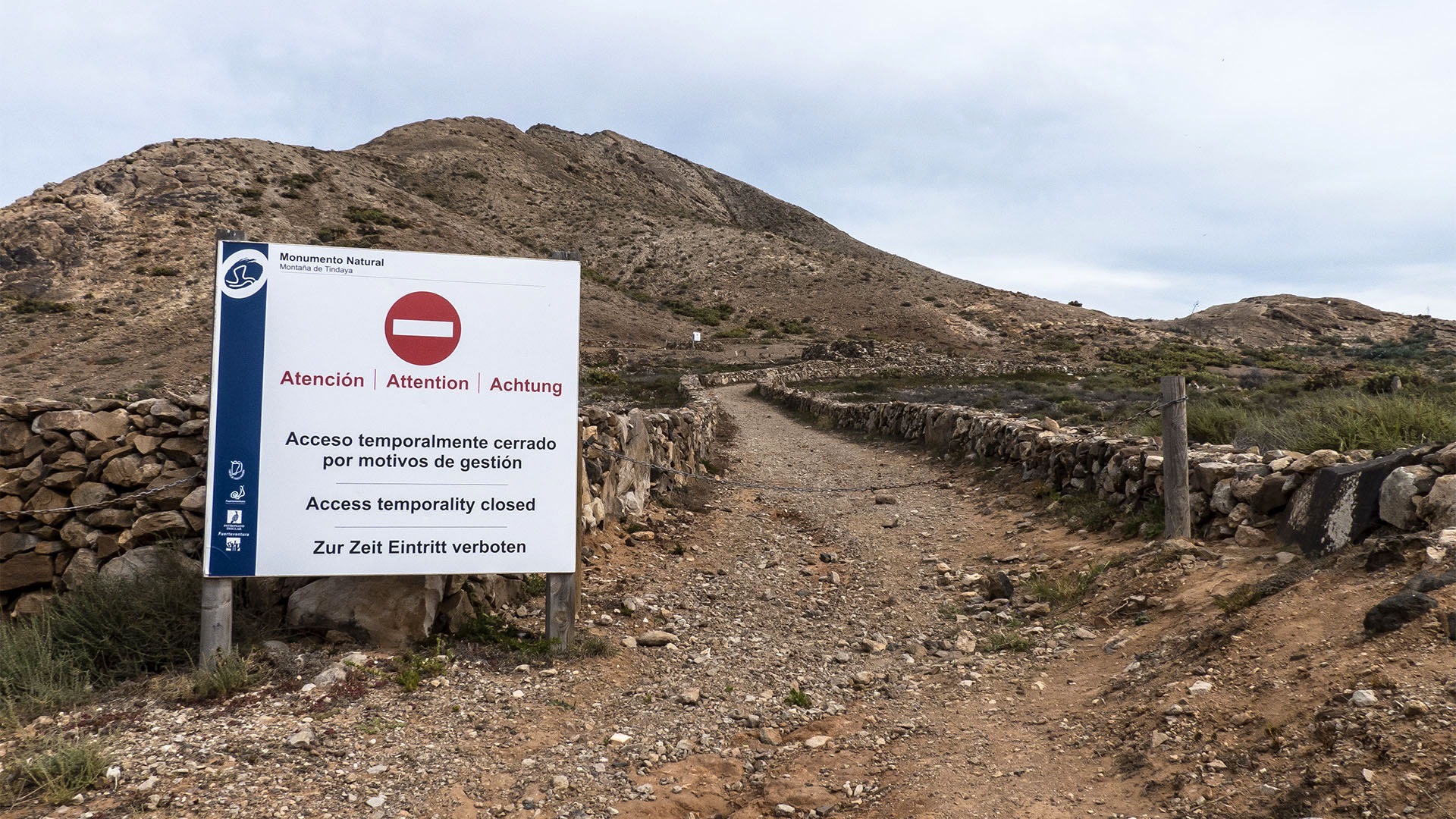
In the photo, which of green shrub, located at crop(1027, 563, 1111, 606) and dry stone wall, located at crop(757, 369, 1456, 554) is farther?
green shrub, located at crop(1027, 563, 1111, 606)

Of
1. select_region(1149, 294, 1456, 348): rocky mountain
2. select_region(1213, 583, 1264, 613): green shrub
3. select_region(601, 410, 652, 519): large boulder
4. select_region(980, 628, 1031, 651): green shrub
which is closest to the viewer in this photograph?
select_region(1213, 583, 1264, 613): green shrub

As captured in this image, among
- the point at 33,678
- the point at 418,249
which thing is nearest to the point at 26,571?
the point at 33,678

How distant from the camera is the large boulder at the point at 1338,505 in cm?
467

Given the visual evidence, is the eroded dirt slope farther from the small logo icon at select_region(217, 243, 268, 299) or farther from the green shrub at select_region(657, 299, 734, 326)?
the green shrub at select_region(657, 299, 734, 326)

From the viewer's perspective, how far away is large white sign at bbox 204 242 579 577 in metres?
4.61

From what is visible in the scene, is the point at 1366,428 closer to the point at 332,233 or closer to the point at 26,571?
the point at 26,571

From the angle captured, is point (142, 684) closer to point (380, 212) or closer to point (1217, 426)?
point (1217, 426)

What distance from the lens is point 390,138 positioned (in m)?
86.5

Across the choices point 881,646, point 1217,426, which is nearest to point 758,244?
point 1217,426

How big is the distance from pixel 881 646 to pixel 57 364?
36.7 meters

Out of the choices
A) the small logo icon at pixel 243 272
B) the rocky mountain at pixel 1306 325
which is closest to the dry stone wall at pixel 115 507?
the small logo icon at pixel 243 272

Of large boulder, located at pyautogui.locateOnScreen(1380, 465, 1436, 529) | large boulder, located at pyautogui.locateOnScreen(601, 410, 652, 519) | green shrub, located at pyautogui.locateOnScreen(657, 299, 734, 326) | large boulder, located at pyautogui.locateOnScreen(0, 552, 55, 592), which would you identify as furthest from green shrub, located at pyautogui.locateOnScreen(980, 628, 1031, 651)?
green shrub, located at pyautogui.locateOnScreen(657, 299, 734, 326)

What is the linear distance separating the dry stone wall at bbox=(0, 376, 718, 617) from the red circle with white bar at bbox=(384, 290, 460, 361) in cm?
145

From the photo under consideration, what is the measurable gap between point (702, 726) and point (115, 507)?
4.08 m
